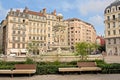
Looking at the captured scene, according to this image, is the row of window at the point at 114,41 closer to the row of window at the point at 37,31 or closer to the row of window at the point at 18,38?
the row of window at the point at 37,31

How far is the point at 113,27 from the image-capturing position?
5991 cm

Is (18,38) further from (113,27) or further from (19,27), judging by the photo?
(113,27)

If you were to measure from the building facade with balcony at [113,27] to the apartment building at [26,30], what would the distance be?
1556 centimetres

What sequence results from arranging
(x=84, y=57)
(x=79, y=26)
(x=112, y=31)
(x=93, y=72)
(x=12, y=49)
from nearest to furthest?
1. (x=93, y=72)
2. (x=84, y=57)
3. (x=112, y=31)
4. (x=12, y=49)
5. (x=79, y=26)

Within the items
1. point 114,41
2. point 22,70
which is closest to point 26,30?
point 114,41

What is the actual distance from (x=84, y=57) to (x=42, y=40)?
154 ft

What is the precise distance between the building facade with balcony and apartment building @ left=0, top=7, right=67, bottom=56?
1556 centimetres

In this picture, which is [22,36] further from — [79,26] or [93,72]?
[93,72]

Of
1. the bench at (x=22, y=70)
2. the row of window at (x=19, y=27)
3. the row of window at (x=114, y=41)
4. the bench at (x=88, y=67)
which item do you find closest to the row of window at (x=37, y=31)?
the row of window at (x=19, y=27)

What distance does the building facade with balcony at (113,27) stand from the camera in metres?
58.8

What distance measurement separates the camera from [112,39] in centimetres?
5997

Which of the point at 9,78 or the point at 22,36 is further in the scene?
the point at 22,36

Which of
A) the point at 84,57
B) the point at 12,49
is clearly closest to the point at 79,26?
the point at 12,49

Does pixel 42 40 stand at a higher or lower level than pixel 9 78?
higher
